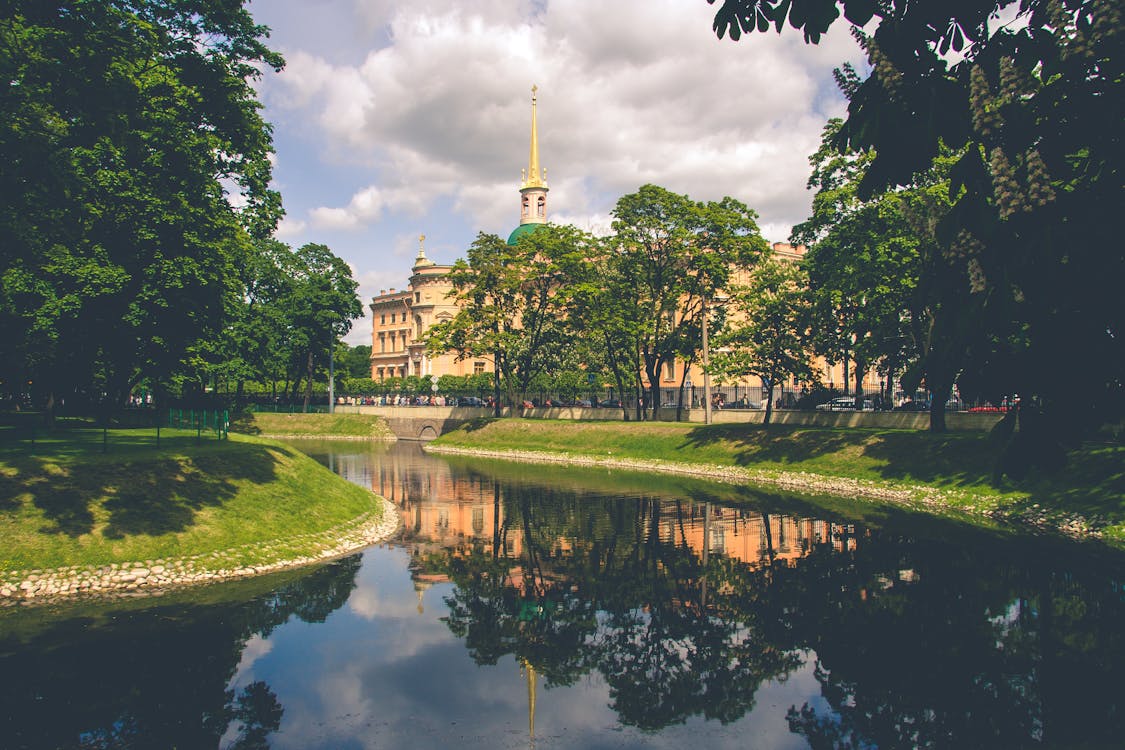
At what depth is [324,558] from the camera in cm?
2439

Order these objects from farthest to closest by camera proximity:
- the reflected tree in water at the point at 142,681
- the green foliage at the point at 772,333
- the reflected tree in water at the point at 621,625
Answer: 1. the green foliage at the point at 772,333
2. the reflected tree in water at the point at 621,625
3. the reflected tree in water at the point at 142,681

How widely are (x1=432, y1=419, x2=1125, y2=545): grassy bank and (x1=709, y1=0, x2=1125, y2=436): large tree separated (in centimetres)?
121

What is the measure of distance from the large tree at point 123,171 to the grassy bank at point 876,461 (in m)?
22.3

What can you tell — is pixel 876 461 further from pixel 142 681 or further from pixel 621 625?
pixel 142 681

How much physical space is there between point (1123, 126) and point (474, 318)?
6254 centimetres

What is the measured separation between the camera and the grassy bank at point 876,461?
27.6 m

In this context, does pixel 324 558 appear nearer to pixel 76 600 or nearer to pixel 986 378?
pixel 76 600

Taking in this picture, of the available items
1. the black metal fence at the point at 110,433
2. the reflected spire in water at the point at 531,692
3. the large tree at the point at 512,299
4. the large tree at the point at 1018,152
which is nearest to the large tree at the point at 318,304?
the large tree at the point at 512,299

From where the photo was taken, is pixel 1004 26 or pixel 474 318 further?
pixel 474 318

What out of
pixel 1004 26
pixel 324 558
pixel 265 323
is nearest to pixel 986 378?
pixel 1004 26

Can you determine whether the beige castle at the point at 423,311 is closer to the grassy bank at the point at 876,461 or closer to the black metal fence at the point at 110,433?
the grassy bank at the point at 876,461

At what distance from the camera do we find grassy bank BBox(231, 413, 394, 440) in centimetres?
8169

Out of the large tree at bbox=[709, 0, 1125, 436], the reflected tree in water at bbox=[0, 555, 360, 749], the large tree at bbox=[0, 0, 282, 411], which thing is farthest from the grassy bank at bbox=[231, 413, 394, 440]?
the large tree at bbox=[709, 0, 1125, 436]

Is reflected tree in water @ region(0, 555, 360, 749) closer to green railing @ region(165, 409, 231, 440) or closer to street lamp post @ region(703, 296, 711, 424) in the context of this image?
green railing @ region(165, 409, 231, 440)
